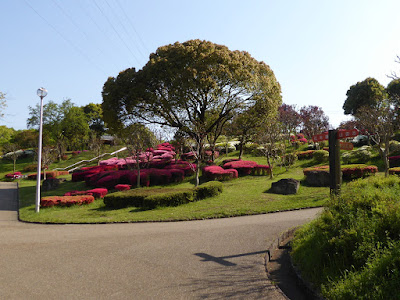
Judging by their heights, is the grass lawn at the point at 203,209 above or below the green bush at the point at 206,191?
below

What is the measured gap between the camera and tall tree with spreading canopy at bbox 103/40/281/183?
18.1 metres

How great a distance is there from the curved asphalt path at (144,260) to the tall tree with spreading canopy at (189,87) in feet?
30.9

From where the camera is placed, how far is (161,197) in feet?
39.7

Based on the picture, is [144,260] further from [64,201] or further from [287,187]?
[64,201]

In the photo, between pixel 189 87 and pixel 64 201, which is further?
pixel 189 87

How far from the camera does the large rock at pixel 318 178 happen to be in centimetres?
1445

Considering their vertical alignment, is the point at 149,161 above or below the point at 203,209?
above

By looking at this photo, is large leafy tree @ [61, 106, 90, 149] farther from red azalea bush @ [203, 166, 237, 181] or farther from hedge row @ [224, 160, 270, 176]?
hedge row @ [224, 160, 270, 176]

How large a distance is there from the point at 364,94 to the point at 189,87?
32.9 meters

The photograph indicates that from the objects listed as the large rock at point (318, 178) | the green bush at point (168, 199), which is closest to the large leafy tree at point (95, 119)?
the green bush at point (168, 199)

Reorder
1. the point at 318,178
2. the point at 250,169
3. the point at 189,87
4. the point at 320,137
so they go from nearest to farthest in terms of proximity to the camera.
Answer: the point at 320,137 < the point at 318,178 < the point at 189,87 < the point at 250,169

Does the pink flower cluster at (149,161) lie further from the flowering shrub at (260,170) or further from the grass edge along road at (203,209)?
the flowering shrub at (260,170)

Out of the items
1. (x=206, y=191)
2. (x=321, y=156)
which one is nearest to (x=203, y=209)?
(x=206, y=191)

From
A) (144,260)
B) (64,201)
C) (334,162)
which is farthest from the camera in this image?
(64,201)
